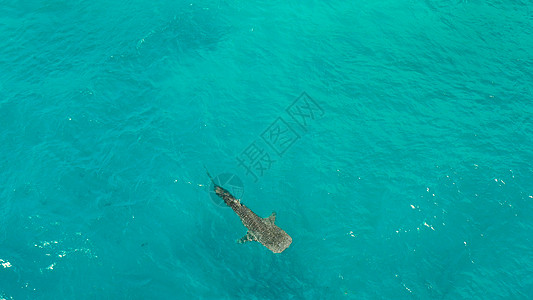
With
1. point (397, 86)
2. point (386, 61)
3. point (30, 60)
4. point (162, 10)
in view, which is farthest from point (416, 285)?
point (30, 60)

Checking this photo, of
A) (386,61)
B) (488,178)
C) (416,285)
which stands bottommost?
(416,285)

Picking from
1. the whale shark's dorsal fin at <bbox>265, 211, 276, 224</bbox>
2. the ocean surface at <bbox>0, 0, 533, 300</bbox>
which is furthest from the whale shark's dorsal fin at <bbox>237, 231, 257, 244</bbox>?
the whale shark's dorsal fin at <bbox>265, 211, 276, 224</bbox>

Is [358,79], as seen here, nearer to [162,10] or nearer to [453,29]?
[453,29]

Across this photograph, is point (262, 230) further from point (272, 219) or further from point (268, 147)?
point (268, 147)

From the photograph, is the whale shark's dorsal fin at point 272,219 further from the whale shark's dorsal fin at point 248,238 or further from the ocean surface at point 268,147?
the whale shark's dorsal fin at point 248,238

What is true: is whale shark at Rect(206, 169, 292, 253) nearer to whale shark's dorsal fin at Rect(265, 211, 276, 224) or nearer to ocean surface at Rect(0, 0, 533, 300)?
whale shark's dorsal fin at Rect(265, 211, 276, 224)

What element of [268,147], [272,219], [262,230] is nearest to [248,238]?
[262,230]
